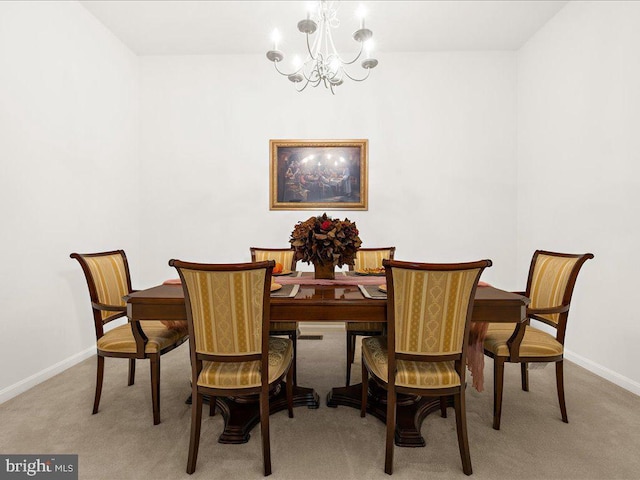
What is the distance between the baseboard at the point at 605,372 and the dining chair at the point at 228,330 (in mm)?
2659

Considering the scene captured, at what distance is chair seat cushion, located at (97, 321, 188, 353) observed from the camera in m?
1.93

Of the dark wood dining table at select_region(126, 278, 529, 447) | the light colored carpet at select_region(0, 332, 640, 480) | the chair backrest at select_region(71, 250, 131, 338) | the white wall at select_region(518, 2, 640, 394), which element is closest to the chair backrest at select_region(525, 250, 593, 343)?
the dark wood dining table at select_region(126, 278, 529, 447)

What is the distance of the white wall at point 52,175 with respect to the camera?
239 cm

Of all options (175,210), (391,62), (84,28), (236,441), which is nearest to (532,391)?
(236,441)

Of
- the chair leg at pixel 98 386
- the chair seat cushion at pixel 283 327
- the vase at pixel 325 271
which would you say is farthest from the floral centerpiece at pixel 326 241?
the chair leg at pixel 98 386

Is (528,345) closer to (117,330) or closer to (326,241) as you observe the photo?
(326,241)

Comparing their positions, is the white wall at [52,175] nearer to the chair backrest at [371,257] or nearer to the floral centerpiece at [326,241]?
the floral centerpiece at [326,241]

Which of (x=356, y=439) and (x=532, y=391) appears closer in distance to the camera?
(x=356, y=439)

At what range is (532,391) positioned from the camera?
7.80 ft

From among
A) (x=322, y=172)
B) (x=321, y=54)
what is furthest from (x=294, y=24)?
(x=322, y=172)

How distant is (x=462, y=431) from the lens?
154 centimetres

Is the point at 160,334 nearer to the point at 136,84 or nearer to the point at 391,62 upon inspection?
the point at 136,84

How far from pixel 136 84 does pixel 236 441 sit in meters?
4.07

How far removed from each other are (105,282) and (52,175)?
4.34ft
